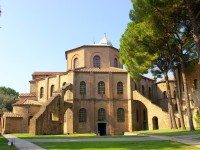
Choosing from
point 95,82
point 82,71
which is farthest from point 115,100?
point 82,71

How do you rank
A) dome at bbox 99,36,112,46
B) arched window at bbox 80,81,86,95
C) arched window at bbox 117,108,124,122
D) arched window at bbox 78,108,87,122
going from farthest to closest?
dome at bbox 99,36,112,46, arched window at bbox 80,81,86,95, arched window at bbox 117,108,124,122, arched window at bbox 78,108,87,122

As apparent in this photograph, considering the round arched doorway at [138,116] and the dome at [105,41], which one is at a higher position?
the dome at [105,41]

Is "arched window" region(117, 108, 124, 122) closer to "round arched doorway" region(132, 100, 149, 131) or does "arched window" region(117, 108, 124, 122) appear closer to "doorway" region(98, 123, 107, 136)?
"round arched doorway" region(132, 100, 149, 131)

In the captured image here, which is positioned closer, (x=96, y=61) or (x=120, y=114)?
(x=120, y=114)

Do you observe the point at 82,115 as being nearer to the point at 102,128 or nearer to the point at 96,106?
the point at 96,106

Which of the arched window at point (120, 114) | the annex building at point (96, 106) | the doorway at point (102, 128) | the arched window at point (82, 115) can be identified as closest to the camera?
the annex building at point (96, 106)

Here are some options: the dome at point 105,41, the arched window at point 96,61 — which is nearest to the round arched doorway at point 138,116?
the arched window at point 96,61

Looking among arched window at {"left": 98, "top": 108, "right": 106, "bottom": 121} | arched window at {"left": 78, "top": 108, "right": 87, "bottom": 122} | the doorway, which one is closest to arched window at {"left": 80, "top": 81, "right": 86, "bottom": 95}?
arched window at {"left": 78, "top": 108, "right": 87, "bottom": 122}

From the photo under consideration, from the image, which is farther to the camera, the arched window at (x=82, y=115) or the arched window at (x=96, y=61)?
the arched window at (x=96, y=61)

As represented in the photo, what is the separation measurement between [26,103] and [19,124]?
120 inches

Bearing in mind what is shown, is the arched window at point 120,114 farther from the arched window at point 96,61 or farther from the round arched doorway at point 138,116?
the arched window at point 96,61

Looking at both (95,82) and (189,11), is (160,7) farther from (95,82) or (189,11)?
(95,82)

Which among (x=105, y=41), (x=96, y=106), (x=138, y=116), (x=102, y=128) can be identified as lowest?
(x=102, y=128)

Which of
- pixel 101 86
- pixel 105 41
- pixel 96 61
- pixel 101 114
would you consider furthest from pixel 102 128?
pixel 105 41
